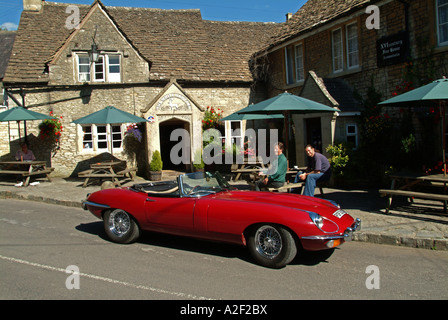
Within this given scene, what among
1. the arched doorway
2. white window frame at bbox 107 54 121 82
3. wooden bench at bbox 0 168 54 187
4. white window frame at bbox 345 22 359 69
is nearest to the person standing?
wooden bench at bbox 0 168 54 187

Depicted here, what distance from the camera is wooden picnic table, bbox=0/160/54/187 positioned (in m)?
13.6

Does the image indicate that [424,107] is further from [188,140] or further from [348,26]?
[188,140]

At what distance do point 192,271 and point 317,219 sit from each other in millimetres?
1907

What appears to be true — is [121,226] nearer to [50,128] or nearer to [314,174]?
[314,174]

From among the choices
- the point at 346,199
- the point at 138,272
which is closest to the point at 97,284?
the point at 138,272

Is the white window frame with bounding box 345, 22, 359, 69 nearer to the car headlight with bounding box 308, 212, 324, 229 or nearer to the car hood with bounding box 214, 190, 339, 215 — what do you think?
the car hood with bounding box 214, 190, 339, 215

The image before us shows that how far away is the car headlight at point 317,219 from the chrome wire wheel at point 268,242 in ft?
1.73

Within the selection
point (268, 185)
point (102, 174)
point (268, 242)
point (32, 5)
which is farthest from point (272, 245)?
point (32, 5)

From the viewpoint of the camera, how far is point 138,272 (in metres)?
5.20

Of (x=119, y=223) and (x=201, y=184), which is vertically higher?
(x=201, y=184)

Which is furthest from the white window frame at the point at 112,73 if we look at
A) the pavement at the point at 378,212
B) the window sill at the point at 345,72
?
the window sill at the point at 345,72

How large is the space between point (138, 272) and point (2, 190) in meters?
9.67

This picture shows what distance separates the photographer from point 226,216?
5613 mm

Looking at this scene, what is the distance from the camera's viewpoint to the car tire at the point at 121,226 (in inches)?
260
